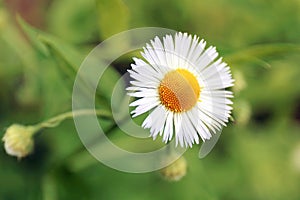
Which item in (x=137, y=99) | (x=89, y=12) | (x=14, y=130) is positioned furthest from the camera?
(x=89, y=12)

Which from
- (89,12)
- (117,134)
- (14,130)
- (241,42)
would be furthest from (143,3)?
(14,130)

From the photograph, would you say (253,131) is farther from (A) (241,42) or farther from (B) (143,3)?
(B) (143,3)

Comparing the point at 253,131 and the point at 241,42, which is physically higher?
the point at 241,42

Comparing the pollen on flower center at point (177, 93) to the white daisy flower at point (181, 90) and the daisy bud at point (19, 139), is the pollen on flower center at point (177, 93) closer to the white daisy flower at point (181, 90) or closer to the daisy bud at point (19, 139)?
the white daisy flower at point (181, 90)

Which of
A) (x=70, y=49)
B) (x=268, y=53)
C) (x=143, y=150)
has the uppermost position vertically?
(x=268, y=53)

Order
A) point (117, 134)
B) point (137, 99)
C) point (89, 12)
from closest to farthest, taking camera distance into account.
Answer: point (137, 99) → point (117, 134) → point (89, 12)

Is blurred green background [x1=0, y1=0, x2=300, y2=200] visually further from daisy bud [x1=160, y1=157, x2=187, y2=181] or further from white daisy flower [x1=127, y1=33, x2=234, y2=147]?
white daisy flower [x1=127, y1=33, x2=234, y2=147]

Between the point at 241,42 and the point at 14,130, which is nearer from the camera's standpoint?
the point at 14,130
